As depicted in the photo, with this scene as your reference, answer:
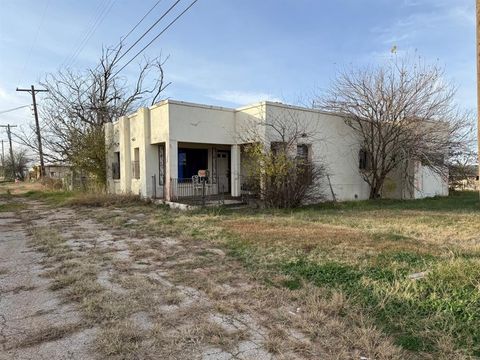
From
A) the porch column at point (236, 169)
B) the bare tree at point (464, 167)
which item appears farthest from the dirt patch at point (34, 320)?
the bare tree at point (464, 167)

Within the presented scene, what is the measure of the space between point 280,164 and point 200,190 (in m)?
4.77

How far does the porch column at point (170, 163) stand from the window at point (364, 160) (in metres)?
8.55

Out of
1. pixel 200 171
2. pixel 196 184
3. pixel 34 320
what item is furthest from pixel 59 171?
pixel 34 320

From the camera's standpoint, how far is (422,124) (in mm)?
16016

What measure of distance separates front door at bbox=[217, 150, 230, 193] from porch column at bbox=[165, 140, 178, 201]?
3649mm

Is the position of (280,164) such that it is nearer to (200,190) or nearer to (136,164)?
(200,190)

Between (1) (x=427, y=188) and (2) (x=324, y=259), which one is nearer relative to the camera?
(2) (x=324, y=259)

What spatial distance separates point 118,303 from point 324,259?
316cm

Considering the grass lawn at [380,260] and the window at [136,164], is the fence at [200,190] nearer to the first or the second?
the window at [136,164]

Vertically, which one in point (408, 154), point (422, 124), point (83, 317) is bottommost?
point (83, 317)

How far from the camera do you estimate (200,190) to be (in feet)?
53.3

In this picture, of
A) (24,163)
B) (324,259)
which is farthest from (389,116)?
(24,163)

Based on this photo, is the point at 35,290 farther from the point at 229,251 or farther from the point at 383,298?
the point at 383,298

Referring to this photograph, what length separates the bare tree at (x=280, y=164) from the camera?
12875mm
